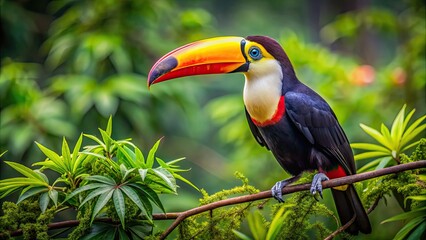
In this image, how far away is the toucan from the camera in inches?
112

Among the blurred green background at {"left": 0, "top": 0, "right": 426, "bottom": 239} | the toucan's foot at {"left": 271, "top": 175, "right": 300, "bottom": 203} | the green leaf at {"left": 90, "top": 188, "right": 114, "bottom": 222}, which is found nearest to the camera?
the green leaf at {"left": 90, "top": 188, "right": 114, "bottom": 222}

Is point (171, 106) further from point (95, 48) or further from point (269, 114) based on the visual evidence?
point (269, 114)

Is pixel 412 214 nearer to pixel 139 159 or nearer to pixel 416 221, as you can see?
pixel 416 221

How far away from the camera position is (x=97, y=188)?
225cm

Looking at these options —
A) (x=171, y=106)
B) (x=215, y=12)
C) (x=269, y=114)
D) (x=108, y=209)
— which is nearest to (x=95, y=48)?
(x=171, y=106)

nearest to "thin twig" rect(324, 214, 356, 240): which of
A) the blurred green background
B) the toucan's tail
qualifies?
the toucan's tail

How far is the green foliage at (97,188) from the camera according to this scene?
227 centimetres

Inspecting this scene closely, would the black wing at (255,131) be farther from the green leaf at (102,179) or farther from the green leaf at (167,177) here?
the green leaf at (102,179)

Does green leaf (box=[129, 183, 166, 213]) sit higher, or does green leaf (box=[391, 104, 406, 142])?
green leaf (box=[391, 104, 406, 142])

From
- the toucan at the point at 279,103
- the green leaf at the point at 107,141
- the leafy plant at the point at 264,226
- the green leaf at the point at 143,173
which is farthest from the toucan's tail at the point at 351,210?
the green leaf at the point at 107,141

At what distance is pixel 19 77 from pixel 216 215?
2882mm

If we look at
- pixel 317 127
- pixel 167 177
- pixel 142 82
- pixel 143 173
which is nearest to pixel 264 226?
pixel 167 177

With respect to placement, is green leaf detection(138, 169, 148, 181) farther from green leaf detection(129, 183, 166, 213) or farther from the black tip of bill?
the black tip of bill

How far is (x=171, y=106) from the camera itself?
18.8 feet
